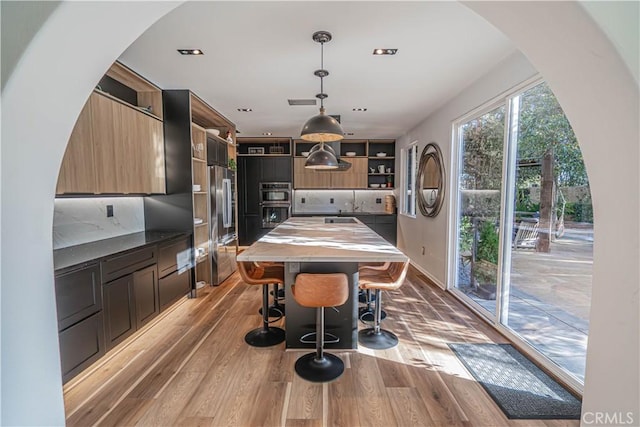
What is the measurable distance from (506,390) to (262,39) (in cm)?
308

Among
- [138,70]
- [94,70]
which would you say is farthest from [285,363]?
[138,70]

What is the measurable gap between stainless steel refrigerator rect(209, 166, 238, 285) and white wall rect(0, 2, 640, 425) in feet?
9.96

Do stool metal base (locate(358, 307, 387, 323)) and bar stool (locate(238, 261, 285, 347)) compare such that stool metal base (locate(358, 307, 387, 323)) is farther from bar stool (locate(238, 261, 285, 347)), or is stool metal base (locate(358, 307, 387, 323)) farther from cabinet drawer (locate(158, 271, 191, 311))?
cabinet drawer (locate(158, 271, 191, 311))

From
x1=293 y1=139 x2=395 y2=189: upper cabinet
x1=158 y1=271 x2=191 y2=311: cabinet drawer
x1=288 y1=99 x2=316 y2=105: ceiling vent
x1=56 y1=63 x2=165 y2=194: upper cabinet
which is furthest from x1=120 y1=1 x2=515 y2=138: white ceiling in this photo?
x1=293 y1=139 x2=395 y2=189: upper cabinet

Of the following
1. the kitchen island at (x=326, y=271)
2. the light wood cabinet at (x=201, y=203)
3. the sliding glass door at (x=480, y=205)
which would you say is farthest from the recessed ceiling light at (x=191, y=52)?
the sliding glass door at (x=480, y=205)

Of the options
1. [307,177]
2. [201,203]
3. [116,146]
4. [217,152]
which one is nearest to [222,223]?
[201,203]

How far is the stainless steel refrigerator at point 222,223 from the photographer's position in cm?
401

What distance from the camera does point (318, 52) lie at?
247 centimetres

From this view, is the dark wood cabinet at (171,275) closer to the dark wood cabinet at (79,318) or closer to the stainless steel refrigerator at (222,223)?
the stainless steel refrigerator at (222,223)

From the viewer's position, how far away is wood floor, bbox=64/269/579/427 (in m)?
1.67
